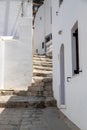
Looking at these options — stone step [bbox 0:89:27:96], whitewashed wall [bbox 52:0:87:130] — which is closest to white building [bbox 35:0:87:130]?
whitewashed wall [bbox 52:0:87:130]

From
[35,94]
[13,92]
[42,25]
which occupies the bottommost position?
[35,94]

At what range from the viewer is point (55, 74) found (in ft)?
44.4

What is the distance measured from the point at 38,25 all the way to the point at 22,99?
612 inches

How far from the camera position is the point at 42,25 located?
27516mm

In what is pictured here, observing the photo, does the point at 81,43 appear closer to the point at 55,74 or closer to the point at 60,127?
the point at 60,127

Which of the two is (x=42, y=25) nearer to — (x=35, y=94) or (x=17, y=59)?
(x=17, y=59)

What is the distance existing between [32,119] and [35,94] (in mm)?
4519

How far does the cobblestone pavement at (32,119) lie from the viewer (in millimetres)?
8906

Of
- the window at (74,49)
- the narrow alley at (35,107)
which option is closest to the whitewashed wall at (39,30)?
the narrow alley at (35,107)

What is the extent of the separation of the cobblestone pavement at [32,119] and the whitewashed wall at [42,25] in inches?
586

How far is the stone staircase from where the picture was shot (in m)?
12.9

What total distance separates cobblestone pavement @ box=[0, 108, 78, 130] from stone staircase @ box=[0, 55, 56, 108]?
471mm

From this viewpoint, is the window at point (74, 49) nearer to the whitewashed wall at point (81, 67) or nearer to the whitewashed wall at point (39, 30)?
the whitewashed wall at point (81, 67)

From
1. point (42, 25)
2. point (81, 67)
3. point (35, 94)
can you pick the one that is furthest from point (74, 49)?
point (42, 25)
